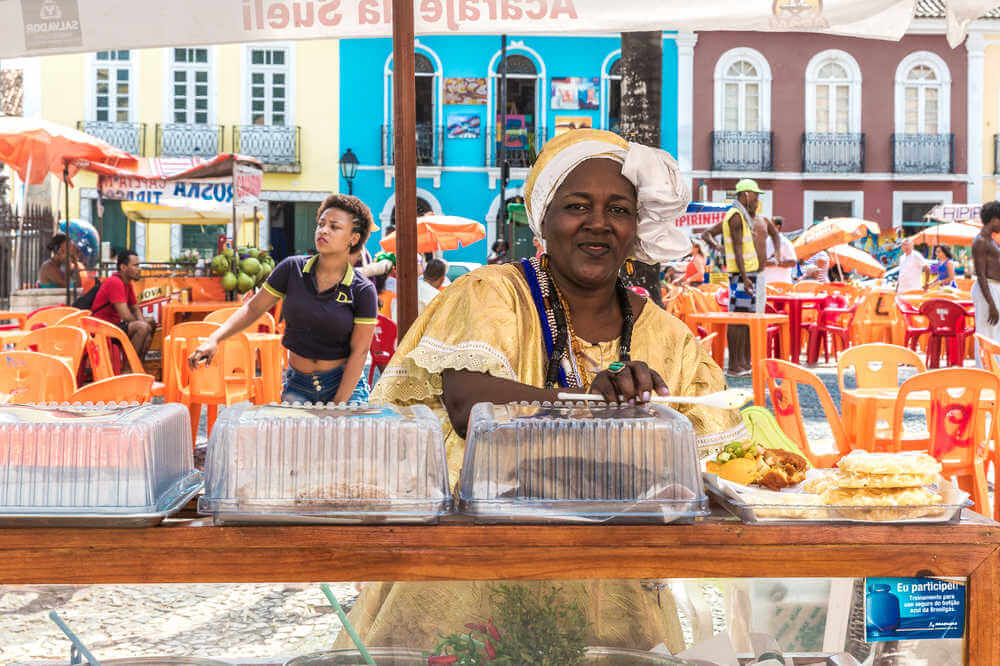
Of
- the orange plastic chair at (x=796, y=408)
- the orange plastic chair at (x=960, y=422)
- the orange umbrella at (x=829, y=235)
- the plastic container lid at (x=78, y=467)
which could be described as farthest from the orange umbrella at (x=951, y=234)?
the plastic container lid at (x=78, y=467)

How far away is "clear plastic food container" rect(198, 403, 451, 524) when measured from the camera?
1.53 m

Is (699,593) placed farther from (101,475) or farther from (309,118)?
(309,118)

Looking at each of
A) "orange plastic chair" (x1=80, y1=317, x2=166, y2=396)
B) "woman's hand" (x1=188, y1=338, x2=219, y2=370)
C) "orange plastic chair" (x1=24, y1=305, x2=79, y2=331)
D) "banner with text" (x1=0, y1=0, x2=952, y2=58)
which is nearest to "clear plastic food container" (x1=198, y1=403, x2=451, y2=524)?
"banner with text" (x1=0, y1=0, x2=952, y2=58)

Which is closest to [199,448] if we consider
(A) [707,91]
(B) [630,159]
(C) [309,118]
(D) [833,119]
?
(B) [630,159]

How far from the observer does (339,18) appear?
334 centimetres

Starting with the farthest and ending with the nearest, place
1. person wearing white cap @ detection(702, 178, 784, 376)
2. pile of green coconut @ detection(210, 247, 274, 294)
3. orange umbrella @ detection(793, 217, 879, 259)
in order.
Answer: orange umbrella @ detection(793, 217, 879, 259)
pile of green coconut @ detection(210, 247, 274, 294)
person wearing white cap @ detection(702, 178, 784, 376)

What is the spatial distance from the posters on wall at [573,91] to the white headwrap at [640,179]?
26070 mm

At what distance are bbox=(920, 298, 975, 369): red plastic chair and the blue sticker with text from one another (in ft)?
35.0

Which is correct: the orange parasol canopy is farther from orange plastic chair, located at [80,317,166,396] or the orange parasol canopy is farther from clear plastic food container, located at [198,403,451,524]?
clear plastic food container, located at [198,403,451,524]

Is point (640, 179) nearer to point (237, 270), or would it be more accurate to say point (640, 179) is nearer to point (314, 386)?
point (314, 386)

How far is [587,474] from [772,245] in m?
11.6

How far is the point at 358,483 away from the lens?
1.55 meters

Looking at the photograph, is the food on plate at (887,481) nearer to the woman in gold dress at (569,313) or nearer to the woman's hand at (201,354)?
the woman in gold dress at (569,313)

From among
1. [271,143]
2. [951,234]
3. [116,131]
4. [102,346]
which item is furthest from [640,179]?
[116,131]
